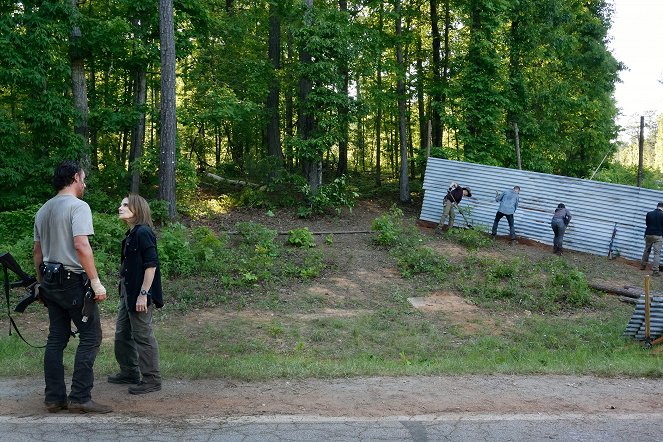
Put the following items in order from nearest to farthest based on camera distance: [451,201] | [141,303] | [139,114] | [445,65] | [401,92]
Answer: [141,303]
[451,201]
[139,114]
[401,92]
[445,65]

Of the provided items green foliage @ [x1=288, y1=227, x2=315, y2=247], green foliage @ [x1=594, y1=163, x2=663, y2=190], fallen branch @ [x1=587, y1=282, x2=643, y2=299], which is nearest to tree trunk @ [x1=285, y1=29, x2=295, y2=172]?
green foliage @ [x1=288, y1=227, x2=315, y2=247]

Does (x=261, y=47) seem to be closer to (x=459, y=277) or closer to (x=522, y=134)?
(x=522, y=134)

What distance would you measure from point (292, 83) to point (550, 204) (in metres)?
10.3

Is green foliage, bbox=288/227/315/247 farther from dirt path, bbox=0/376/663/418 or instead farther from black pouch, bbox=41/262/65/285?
black pouch, bbox=41/262/65/285

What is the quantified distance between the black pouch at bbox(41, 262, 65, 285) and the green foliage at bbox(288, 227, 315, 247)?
410 inches

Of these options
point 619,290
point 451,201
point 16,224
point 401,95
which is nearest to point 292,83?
point 401,95

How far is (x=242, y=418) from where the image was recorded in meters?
5.27

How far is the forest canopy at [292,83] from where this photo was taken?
1728 centimetres

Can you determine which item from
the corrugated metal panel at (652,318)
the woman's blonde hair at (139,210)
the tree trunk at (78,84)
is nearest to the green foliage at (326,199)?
the tree trunk at (78,84)

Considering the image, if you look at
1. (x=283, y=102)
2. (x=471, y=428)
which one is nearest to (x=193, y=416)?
(x=471, y=428)

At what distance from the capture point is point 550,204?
1861 centimetres

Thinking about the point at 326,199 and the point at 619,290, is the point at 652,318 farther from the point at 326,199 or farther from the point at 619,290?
the point at 326,199

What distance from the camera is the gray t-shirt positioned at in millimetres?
5277

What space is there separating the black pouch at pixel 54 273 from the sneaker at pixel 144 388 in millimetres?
1287
